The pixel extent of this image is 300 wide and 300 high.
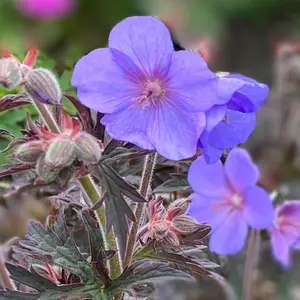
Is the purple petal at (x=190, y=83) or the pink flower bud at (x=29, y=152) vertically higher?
the purple petal at (x=190, y=83)

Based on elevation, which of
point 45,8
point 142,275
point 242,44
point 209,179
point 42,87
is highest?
point 242,44

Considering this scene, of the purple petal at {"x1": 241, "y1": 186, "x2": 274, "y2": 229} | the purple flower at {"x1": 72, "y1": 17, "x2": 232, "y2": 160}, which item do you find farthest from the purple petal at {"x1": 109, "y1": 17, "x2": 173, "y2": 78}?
the purple petal at {"x1": 241, "y1": 186, "x2": 274, "y2": 229}

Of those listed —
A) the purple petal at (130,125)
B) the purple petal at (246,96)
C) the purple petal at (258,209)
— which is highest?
the purple petal at (258,209)

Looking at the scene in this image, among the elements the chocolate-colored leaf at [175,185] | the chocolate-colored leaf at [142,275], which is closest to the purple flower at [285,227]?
the chocolate-colored leaf at [175,185]

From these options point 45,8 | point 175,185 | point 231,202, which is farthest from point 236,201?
point 45,8

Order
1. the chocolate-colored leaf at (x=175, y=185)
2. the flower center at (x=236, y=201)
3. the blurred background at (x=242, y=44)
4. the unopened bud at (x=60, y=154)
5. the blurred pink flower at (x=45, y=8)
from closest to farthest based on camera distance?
the unopened bud at (x=60, y=154), the chocolate-colored leaf at (x=175, y=185), the flower center at (x=236, y=201), the blurred background at (x=242, y=44), the blurred pink flower at (x=45, y=8)

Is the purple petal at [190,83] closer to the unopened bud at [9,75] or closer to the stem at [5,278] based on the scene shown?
the unopened bud at [9,75]

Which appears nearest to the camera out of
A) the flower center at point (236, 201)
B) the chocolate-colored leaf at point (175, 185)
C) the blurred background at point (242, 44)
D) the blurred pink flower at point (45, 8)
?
the chocolate-colored leaf at point (175, 185)

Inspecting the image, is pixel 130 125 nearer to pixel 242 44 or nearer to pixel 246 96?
pixel 246 96

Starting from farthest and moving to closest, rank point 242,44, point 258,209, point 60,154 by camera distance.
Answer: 1. point 242,44
2. point 258,209
3. point 60,154
